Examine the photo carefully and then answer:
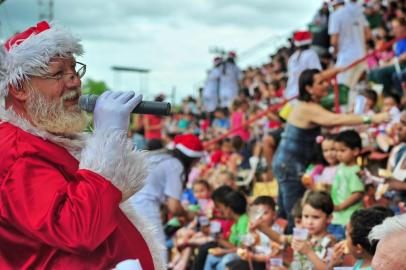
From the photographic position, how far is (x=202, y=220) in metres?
6.28

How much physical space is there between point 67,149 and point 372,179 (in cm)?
346

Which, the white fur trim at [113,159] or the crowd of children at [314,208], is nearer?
the white fur trim at [113,159]

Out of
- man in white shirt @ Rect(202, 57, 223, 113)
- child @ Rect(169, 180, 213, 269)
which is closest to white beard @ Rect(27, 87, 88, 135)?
child @ Rect(169, 180, 213, 269)

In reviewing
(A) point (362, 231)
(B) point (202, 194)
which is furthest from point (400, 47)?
(A) point (362, 231)

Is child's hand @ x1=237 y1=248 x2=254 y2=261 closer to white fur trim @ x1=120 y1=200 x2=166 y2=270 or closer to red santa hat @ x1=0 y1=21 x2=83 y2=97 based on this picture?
white fur trim @ x1=120 y1=200 x2=166 y2=270

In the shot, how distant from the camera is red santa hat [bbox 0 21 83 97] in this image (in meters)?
2.37

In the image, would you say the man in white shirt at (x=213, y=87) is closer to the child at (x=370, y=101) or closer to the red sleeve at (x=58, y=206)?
the child at (x=370, y=101)

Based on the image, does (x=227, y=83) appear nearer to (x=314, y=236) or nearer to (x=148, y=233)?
(x=314, y=236)

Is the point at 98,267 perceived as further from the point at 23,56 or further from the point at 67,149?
Result: the point at 23,56

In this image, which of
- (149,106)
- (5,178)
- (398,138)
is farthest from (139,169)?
(398,138)

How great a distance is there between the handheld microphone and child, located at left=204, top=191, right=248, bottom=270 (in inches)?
144

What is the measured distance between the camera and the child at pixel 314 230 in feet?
14.1

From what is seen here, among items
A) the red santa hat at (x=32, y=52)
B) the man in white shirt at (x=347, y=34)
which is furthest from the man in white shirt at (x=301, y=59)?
the red santa hat at (x=32, y=52)

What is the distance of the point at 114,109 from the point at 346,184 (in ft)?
11.7
